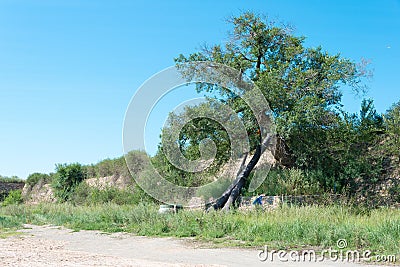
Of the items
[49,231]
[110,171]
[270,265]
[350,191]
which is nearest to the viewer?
[270,265]

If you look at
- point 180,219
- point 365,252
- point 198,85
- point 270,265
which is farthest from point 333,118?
point 270,265

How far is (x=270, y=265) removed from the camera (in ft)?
28.9

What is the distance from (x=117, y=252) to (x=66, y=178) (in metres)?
24.0

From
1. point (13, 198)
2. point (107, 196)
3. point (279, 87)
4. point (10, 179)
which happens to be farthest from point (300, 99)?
point (10, 179)

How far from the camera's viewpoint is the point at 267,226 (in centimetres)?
1227

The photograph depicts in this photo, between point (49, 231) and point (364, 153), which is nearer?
point (49, 231)

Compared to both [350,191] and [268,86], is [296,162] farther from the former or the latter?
[268,86]

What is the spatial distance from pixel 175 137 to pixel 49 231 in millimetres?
6827

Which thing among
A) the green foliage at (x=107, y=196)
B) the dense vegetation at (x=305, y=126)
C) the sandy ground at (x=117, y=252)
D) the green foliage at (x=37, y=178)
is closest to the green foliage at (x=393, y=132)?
the dense vegetation at (x=305, y=126)

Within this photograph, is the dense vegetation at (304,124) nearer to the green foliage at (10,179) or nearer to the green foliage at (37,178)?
the green foliage at (37,178)

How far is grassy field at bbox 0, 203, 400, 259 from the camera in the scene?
10.5 meters

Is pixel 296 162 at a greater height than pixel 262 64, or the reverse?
pixel 262 64

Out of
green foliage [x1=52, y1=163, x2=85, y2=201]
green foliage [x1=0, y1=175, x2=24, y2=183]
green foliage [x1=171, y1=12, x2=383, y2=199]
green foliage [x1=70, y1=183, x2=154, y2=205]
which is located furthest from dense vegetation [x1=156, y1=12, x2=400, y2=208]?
green foliage [x1=0, y1=175, x2=24, y2=183]

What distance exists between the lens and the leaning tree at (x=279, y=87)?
1802 cm
